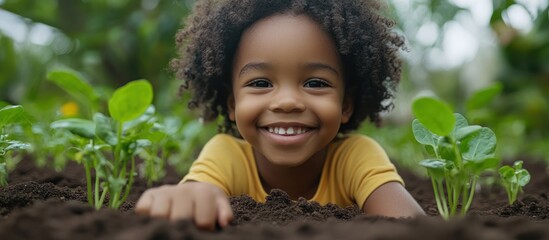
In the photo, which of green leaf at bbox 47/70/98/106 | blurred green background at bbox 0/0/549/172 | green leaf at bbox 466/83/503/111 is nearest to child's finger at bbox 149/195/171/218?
green leaf at bbox 47/70/98/106

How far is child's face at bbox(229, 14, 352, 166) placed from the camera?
1.55m

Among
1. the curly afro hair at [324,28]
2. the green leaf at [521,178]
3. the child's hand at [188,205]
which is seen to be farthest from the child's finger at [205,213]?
the green leaf at [521,178]

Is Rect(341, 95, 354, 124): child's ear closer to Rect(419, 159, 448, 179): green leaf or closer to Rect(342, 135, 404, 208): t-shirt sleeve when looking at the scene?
Rect(342, 135, 404, 208): t-shirt sleeve

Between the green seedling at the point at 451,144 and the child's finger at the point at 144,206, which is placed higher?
the green seedling at the point at 451,144

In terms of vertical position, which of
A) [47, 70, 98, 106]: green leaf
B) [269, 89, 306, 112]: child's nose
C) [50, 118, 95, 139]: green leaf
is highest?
[269, 89, 306, 112]: child's nose

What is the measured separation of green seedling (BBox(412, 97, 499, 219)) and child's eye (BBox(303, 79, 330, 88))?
0.32 meters

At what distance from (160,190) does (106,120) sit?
26 cm

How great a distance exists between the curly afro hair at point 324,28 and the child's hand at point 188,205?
26.9 inches

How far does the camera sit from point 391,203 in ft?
4.96

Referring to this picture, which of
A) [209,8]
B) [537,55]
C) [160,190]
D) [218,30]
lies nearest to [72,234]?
[160,190]

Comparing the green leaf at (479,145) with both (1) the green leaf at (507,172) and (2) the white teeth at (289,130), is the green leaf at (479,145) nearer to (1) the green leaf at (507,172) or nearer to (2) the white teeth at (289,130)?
(1) the green leaf at (507,172)

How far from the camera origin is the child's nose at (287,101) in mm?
1516

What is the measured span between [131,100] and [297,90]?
1.67ft

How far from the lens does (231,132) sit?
214 cm
